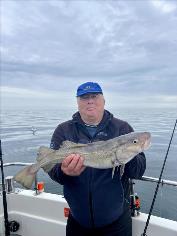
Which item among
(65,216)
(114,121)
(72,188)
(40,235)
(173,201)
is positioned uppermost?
(114,121)

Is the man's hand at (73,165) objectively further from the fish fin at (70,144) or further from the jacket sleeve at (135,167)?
the jacket sleeve at (135,167)

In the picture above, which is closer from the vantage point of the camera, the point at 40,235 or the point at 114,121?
the point at 114,121

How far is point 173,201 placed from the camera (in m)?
12.4

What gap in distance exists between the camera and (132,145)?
3443mm

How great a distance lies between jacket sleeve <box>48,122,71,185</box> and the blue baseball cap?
0.56 m

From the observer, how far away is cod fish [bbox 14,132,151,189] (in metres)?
3.46

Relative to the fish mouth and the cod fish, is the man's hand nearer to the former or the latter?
the cod fish

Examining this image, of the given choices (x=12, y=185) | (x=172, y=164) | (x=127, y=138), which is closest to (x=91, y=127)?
(x=127, y=138)

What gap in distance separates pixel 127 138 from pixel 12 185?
128 inches

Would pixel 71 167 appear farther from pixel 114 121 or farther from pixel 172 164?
pixel 172 164

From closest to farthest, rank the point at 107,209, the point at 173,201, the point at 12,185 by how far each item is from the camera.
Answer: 1. the point at 107,209
2. the point at 12,185
3. the point at 173,201

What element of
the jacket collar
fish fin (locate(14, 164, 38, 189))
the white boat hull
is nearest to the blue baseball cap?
the jacket collar

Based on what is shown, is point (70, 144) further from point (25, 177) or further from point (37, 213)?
point (37, 213)

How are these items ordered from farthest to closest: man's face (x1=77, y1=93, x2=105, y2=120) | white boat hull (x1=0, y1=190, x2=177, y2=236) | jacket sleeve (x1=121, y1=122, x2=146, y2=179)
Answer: white boat hull (x1=0, y1=190, x2=177, y2=236)
man's face (x1=77, y1=93, x2=105, y2=120)
jacket sleeve (x1=121, y1=122, x2=146, y2=179)
